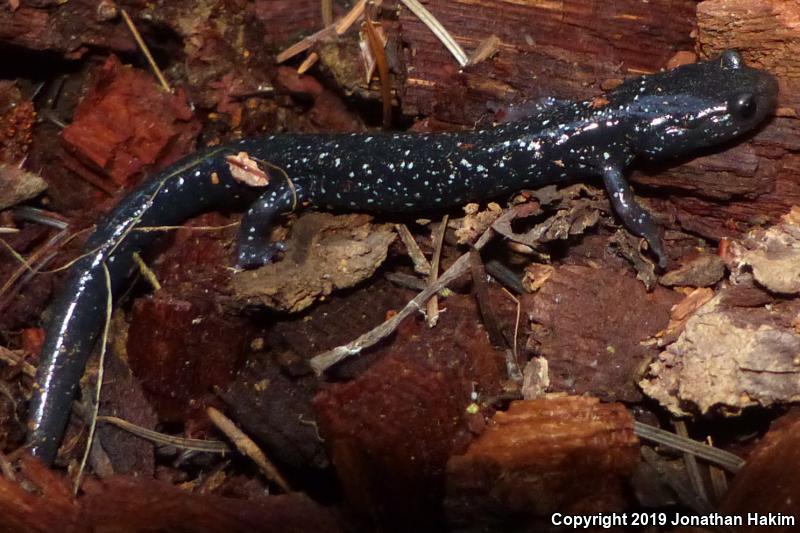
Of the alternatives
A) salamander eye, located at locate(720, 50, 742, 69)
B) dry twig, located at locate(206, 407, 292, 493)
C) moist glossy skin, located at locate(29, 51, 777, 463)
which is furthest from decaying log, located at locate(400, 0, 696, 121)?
dry twig, located at locate(206, 407, 292, 493)

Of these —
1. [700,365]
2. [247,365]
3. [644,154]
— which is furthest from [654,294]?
[247,365]

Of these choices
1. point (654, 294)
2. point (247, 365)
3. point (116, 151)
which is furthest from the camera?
point (116, 151)

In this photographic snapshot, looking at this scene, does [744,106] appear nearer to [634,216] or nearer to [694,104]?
[694,104]

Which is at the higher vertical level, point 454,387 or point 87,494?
point 454,387

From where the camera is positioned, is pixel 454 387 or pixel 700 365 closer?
pixel 700 365

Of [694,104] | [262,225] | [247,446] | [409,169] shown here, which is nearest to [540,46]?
[694,104]

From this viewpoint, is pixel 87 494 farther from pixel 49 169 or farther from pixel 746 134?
pixel 746 134

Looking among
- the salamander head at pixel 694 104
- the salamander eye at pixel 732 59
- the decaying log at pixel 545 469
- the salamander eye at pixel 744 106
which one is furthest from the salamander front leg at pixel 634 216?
the decaying log at pixel 545 469

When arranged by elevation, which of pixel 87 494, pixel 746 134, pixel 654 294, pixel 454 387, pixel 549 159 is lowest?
pixel 87 494
